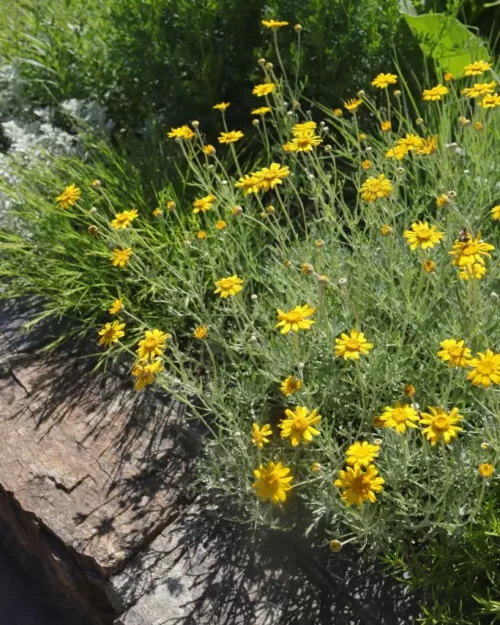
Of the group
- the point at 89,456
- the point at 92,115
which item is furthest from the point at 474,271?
the point at 92,115

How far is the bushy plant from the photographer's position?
164 cm

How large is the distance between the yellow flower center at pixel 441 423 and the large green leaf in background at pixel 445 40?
1.92m

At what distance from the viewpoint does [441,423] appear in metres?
1.42

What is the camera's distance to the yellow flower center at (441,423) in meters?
1.42

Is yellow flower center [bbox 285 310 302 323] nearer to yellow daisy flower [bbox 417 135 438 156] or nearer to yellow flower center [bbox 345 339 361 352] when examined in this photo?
yellow flower center [bbox 345 339 361 352]

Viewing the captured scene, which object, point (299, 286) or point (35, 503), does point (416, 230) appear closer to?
point (299, 286)

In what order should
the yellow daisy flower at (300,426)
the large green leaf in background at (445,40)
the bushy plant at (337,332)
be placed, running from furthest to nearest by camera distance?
the large green leaf in background at (445,40) < the bushy plant at (337,332) < the yellow daisy flower at (300,426)

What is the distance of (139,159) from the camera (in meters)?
3.12

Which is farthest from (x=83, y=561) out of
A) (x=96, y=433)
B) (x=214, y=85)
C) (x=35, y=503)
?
(x=214, y=85)

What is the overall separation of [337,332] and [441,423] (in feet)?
2.03

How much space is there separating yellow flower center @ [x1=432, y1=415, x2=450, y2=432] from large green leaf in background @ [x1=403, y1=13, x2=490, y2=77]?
1916mm

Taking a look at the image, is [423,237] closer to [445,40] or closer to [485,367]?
[485,367]

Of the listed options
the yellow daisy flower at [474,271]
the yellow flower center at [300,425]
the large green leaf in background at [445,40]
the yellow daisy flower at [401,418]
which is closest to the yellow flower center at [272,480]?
the yellow flower center at [300,425]

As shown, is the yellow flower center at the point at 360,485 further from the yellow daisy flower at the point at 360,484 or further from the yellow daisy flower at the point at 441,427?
the yellow daisy flower at the point at 441,427
